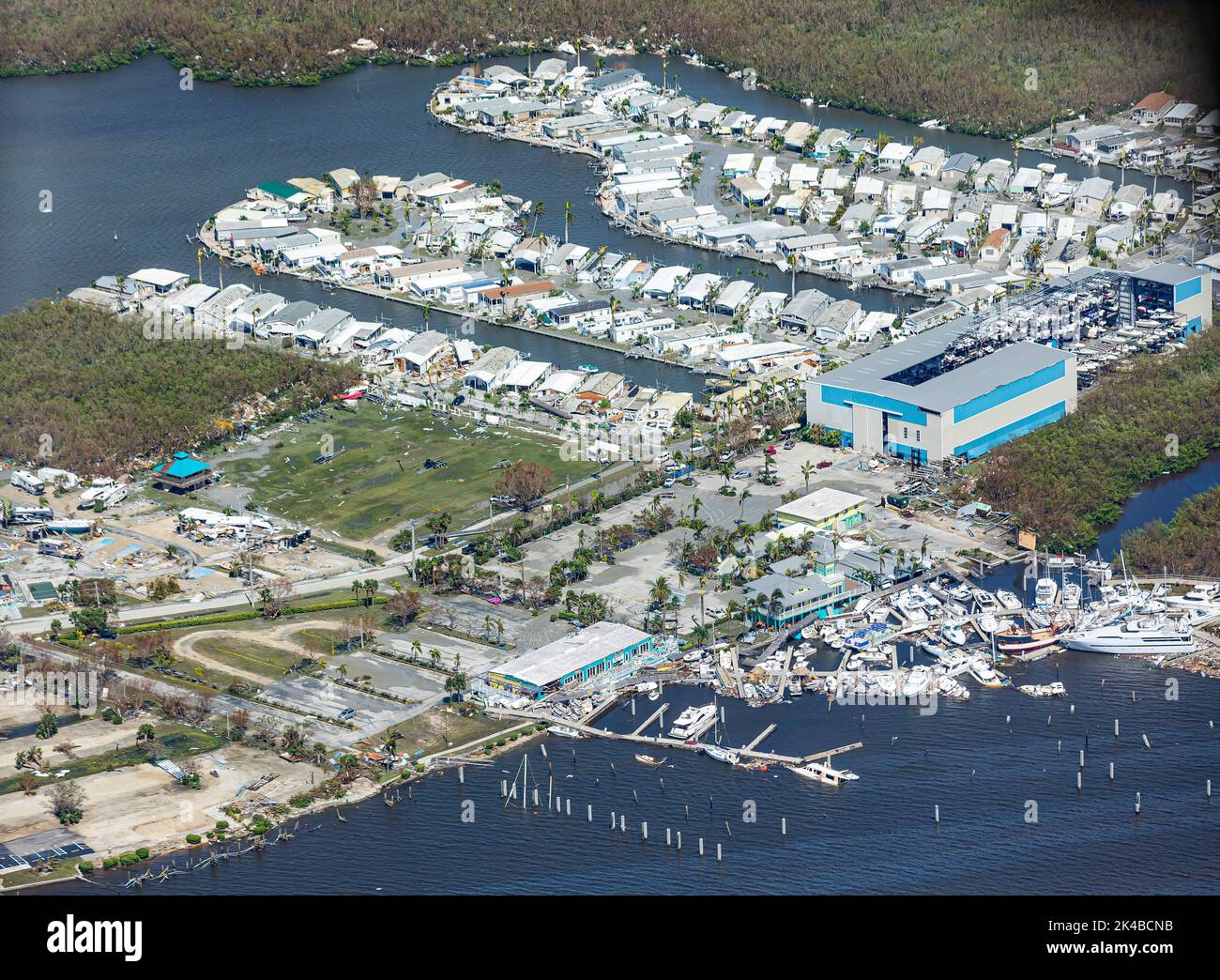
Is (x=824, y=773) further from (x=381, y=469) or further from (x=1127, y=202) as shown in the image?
(x=1127, y=202)

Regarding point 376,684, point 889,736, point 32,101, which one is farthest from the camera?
point 32,101

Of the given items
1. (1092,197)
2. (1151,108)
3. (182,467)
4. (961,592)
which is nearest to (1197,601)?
(961,592)

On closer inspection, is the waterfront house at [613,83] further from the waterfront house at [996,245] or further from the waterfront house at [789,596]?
the waterfront house at [789,596]

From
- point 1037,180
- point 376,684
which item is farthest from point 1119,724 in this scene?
point 1037,180

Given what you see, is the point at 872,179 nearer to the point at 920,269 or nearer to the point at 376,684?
the point at 920,269

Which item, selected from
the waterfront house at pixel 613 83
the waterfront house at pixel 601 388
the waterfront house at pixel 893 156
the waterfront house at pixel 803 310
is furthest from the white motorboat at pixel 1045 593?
the waterfront house at pixel 613 83
